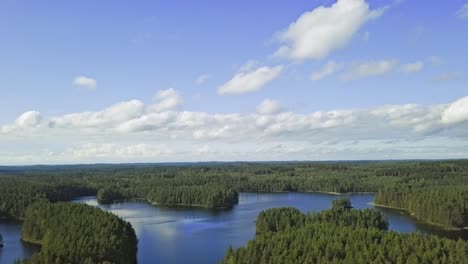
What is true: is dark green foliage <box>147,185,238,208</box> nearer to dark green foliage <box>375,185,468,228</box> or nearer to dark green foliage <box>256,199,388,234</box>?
dark green foliage <box>375,185,468,228</box>

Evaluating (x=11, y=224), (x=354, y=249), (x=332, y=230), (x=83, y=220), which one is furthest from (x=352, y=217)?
(x=11, y=224)

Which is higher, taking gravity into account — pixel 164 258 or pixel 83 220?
pixel 83 220

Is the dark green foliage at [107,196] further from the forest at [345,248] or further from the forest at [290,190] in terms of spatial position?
the forest at [345,248]

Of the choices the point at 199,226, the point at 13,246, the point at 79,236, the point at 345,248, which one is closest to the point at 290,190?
the point at 199,226

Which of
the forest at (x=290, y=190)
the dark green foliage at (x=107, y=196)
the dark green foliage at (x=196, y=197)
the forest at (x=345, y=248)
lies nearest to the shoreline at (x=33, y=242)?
the forest at (x=290, y=190)

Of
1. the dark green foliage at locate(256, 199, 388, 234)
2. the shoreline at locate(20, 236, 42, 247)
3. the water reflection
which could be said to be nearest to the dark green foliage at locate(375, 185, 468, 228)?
the water reflection

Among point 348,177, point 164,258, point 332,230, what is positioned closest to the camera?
point 332,230

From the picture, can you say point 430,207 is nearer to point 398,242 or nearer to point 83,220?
point 398,242
